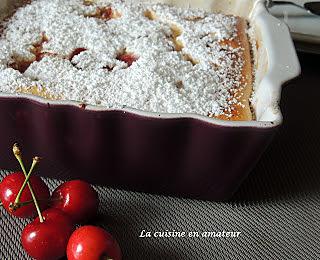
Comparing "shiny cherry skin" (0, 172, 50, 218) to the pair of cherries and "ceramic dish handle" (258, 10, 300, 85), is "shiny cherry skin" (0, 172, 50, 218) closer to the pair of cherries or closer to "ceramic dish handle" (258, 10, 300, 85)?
the pair of cherries

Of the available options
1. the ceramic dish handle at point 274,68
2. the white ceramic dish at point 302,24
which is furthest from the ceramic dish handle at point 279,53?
the white ceramic dish at point 302,24

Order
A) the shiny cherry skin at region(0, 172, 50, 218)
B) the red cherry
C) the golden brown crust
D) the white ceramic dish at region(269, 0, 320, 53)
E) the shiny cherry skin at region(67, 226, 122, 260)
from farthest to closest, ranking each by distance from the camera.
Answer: the white ceramic dish at region(269, 0, 320, 53) < the red cherry < the golden brown crust < the shiny cherry skin at region(0, 172, 50, 218) < the shiny cherry skin at region(67, 226, 122, 260)

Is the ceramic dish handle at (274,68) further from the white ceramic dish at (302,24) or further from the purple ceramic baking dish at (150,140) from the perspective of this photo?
the white ceramic dish at (302,24)

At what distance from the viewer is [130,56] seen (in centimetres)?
131

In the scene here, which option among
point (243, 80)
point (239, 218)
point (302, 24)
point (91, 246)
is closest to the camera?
point (91, 246)

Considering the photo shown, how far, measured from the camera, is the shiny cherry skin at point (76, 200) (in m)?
1.07

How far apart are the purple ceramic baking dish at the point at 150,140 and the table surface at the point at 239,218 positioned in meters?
0.05

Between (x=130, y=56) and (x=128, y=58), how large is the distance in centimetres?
1

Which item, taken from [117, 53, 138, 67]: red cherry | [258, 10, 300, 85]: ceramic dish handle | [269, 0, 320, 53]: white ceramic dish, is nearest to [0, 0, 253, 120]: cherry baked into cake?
[117, 53, 138, 67]: red cherry

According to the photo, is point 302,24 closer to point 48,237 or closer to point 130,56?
point 130,56

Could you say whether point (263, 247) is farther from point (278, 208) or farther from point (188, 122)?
point (188, 122)

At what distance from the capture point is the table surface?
110cm

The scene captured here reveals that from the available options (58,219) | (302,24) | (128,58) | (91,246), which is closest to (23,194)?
→ (58,219)

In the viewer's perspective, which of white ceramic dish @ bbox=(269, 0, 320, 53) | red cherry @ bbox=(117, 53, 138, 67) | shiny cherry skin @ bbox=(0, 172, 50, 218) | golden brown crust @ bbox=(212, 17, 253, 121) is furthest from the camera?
white ceramic dish @ bbox=(269, 0, 320, 53)
